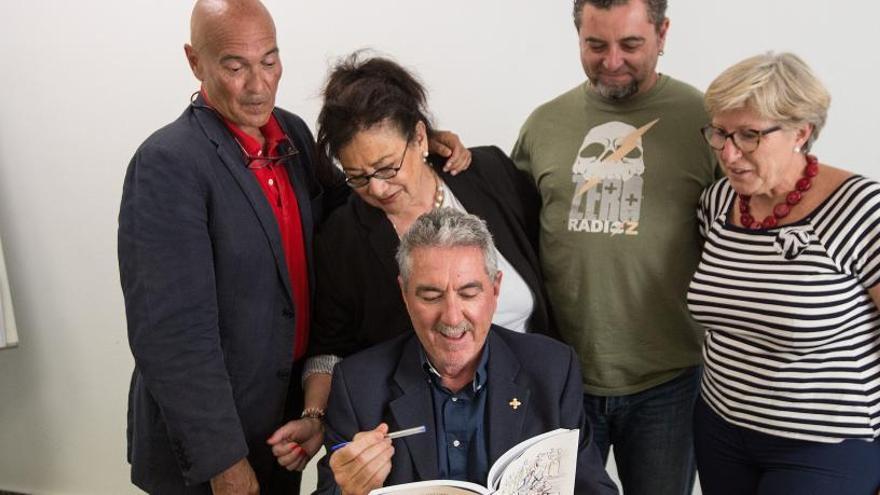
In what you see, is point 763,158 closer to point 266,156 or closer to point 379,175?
point 379,175

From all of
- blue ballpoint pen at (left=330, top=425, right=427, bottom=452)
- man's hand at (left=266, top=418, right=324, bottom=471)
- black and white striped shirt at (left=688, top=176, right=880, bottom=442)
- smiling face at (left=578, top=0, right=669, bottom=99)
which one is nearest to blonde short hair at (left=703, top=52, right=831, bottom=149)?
black and white striped shirt at (left=688, top=176, right=880, bottom=442)

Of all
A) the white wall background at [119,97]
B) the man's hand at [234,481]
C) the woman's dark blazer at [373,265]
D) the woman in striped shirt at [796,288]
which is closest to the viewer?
the woman in striped shirt at [796,288]

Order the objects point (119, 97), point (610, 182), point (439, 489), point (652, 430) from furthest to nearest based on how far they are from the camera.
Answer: point (119, 97), point (652, 430), point (610, 182), point (439, 489)

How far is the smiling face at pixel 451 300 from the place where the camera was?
5.53 feet

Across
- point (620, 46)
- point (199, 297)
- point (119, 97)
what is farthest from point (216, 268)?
point (119, 97)

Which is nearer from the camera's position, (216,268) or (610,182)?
(216,268)

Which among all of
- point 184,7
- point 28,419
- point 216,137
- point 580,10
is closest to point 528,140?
point 580,10

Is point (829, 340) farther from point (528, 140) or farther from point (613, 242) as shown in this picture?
point (528, 140)

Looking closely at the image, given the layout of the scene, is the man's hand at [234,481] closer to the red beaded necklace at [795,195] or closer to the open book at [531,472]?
the open book at [531,472]

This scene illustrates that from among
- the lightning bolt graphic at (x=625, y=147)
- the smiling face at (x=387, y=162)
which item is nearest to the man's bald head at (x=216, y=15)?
the smiling face at (x=387, y=162)

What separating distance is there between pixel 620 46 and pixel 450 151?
0.47 m

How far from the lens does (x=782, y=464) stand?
1.77 metres

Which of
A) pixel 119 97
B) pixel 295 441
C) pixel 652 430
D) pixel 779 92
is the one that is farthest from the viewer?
pixel 119 97

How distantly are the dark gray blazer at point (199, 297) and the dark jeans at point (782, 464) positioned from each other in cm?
100
